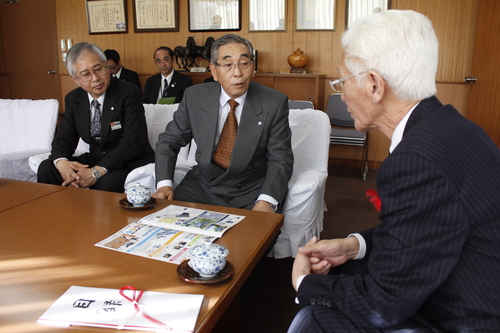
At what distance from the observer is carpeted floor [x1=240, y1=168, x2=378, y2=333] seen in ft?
6.04

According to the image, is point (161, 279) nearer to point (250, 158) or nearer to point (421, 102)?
point (421, 102)

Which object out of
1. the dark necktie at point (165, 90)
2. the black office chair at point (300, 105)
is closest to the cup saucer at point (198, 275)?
the black office chair at point (300, 105)

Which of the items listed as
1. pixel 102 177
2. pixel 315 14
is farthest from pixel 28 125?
pixel 315 14

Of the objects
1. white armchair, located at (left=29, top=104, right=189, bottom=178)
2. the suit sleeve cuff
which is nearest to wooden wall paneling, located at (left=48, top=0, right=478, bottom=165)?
white armchair, located at (left=29, top=104, right=189, bottom=178)

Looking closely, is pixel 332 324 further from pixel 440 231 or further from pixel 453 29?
pixel 453 29

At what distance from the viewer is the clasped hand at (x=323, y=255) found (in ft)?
3.89

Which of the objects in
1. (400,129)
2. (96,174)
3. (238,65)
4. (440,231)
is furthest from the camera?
(96,174)

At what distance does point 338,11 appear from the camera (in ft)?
15.4

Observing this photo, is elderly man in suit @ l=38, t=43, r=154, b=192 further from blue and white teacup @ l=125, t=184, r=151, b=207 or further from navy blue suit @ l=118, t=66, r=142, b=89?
navy blue suit @ l=118, t=66, r=142, b=89

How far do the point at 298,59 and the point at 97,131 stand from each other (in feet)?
9.33

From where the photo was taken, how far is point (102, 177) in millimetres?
2395

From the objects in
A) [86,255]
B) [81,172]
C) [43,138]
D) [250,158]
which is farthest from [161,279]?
[43,138]

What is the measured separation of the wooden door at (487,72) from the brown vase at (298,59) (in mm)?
1795

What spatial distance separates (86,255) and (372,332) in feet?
2.72
